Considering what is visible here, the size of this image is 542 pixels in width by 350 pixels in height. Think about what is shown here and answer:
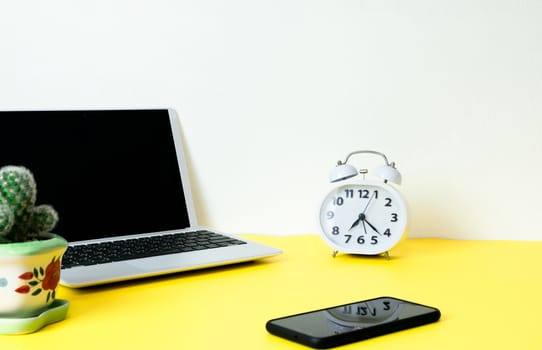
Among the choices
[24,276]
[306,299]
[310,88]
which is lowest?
[306,299]

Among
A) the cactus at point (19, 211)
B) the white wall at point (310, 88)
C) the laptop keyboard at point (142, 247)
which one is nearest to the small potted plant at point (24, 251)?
the cactus at point (19, 211)

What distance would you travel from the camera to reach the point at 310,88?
1481 mm

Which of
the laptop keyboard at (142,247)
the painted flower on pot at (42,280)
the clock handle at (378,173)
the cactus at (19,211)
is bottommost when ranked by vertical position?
the laptop keyboard at (142,247)

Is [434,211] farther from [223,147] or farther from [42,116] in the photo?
[42,116]

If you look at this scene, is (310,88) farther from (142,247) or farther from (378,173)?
(142,247)

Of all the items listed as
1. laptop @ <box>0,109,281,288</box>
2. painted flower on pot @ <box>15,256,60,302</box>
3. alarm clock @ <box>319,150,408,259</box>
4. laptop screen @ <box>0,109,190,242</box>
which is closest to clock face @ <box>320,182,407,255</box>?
alarm clock @ <box>319,150,408,259</box>

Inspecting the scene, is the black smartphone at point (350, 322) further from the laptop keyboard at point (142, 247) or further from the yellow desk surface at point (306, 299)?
the laptop keyboard at point (142, 247)

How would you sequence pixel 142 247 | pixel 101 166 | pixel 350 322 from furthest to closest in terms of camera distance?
pixel 101 166 → pixel 142 247 → pixel 350 322

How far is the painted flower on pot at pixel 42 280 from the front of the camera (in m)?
0.82

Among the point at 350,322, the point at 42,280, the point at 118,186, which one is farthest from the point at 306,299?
the point at 118,186

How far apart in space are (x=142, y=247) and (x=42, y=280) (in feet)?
1.24

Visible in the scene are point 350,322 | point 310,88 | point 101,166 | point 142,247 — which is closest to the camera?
point 350,322

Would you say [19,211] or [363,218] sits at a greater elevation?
[19,211]

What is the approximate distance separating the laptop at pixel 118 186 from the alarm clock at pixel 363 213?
5.3 inches
